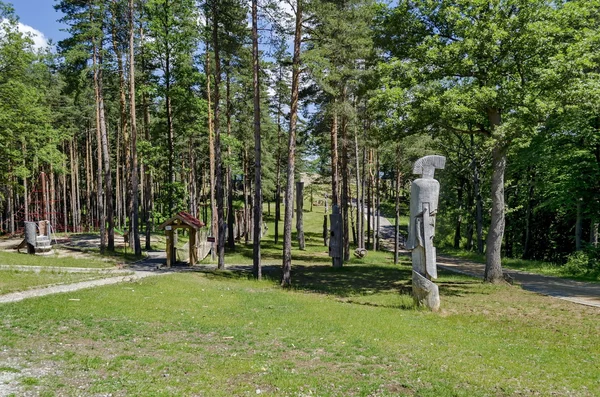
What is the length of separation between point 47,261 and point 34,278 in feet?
13.3

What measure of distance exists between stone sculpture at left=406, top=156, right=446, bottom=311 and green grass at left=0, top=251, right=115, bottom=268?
14.1m

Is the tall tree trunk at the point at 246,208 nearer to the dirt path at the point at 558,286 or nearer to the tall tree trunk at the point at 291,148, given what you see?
the tall tree trunk at the point at 291,148

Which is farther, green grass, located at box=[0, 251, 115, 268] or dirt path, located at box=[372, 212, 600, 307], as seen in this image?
green grass, located at box=[0, 251, 115, 268]

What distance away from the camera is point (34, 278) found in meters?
13.4

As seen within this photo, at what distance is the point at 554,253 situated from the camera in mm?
32125

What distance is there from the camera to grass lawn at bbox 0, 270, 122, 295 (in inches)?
473

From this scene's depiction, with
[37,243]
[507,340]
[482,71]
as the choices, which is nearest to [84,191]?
[37,243]

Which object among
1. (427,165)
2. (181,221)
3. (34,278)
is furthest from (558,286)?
(34,278)

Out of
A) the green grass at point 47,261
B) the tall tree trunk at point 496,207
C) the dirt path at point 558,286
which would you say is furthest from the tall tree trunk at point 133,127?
the dirt path at point 558,286

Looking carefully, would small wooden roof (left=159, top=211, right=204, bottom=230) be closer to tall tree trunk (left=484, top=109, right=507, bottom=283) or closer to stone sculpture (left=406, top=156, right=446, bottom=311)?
stone sculpture (left=406, top=156, right=446, bottom=311)

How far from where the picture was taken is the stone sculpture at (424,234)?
1185cm

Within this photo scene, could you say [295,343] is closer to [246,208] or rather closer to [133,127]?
[133,127]

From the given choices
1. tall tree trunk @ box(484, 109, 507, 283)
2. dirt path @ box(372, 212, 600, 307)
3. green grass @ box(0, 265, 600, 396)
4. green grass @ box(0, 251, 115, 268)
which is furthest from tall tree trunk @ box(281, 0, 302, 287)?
dirt path @ box(372, 212, 600, 307)

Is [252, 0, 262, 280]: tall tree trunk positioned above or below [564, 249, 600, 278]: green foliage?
above
